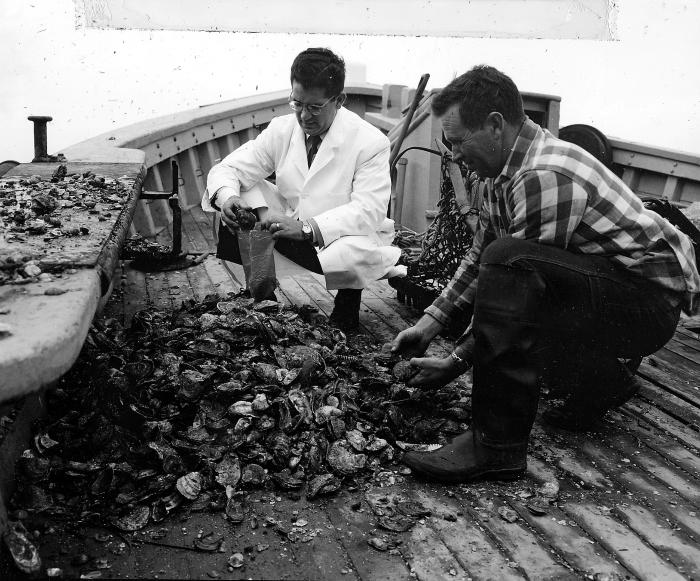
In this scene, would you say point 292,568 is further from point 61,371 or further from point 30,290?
point 30,290

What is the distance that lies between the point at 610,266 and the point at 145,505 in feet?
5.51

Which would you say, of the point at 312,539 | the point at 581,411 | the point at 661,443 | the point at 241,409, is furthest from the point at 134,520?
the point at 661,443

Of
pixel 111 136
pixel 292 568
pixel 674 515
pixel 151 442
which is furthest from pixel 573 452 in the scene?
pixel 111 136

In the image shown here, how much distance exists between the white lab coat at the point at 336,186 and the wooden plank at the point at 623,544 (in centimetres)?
186

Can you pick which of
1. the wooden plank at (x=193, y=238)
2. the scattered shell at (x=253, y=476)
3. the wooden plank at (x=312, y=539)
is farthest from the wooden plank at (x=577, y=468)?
the wooden plank at (x=193, y=238)

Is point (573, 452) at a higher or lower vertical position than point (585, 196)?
lower

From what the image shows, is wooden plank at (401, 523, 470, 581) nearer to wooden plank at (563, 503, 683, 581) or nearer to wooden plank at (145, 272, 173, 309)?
wooden plank at (563, 503, 683, 581)

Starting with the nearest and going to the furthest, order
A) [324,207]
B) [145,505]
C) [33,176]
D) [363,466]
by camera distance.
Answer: [145,505] < [363,466] < [33,176] < [324,207]

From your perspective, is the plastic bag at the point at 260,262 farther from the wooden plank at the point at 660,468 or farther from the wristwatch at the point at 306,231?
the wooden plank at the point at 660,468

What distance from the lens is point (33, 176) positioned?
11.7 ft

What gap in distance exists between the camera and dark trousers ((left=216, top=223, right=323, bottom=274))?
12.5ft

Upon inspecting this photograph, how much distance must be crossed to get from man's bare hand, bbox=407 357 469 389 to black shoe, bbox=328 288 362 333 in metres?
1.19

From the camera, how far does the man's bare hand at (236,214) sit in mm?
3742

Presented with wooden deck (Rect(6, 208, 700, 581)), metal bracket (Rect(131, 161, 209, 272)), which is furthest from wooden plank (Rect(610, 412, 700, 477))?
metal bracket (Rect(131, 161, 209, 272))
